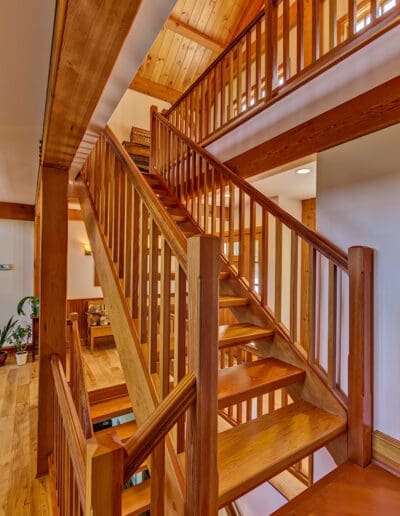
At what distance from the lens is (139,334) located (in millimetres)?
1506

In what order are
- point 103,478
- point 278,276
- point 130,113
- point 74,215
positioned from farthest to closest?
1. point 74,215
2. point 130,113
3. point 278,276
4. point 103,478

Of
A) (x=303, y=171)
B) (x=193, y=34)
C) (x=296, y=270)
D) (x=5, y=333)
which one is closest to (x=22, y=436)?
(x=5, y=333)

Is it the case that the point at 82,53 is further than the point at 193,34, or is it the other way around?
the point at 193,34

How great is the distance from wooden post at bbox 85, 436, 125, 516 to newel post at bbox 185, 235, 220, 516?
26 cm

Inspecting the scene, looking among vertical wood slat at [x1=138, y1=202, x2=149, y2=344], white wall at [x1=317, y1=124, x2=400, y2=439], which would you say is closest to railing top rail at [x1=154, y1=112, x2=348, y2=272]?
white wall at [x1=317, y1=124, x2=400, y2=439]

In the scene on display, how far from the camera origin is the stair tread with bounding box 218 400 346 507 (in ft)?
3.59

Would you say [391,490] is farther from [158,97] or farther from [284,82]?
[158,97]

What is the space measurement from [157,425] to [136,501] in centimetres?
158

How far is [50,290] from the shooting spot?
6.74ft

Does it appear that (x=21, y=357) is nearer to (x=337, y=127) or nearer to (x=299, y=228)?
(x=299, y=228)

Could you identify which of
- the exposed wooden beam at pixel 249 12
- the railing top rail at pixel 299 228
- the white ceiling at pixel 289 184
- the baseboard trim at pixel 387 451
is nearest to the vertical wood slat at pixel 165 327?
the railing top rail at pixel 299 228

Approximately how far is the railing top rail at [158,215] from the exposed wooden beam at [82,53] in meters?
0.32

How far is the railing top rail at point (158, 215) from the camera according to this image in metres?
1.03

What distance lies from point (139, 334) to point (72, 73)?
1.19 metres
